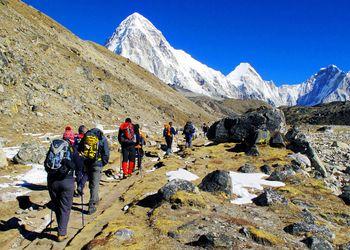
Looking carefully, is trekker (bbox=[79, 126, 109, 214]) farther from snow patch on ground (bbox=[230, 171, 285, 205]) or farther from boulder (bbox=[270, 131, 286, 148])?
boulder (bbox=[270, 131, 286, 148])

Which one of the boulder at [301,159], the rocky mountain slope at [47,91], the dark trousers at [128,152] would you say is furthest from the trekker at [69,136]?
the rocky mountain slope at [47,91]

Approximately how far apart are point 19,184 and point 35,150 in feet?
15.6

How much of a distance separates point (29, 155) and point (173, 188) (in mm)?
11411

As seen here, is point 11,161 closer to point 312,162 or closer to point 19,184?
point 19,184

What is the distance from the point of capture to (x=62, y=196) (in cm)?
1168

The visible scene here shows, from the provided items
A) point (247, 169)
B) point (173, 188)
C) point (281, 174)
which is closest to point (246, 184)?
point (281, 174)

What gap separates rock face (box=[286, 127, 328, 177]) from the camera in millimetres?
24889

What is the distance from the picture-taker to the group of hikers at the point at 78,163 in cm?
1147

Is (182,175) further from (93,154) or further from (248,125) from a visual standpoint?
(248,125)

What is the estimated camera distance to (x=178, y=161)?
25.1 meters

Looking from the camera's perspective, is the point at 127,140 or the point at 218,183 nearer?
the point at 218,183

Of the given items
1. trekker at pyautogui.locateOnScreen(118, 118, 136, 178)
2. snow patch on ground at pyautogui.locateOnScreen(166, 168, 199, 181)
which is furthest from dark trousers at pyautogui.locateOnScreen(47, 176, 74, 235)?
trekker at pyautogui.locateOnScreen(118, 118, 136, 178)

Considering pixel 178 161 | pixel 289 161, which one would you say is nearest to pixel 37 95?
pixel 178 161

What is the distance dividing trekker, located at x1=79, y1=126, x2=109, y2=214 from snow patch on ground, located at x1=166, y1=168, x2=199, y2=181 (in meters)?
5.69
